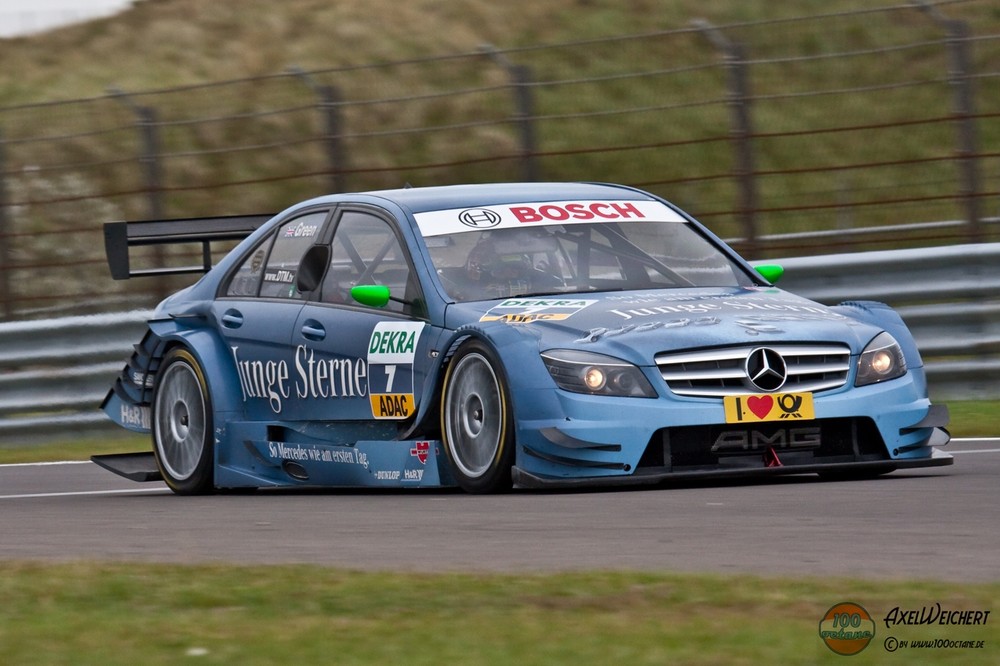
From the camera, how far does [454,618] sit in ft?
16.3

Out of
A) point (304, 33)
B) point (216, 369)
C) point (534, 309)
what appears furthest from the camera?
point (304, 33)

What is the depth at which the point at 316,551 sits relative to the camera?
662cm

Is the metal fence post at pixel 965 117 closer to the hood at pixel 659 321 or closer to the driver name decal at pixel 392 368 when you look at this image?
the hood at pixel 659 321

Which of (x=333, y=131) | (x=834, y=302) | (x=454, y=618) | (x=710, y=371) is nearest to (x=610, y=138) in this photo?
(x=333, y=131)

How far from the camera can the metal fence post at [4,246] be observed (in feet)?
50.8

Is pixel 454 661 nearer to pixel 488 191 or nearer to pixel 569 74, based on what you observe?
pixel 488 191

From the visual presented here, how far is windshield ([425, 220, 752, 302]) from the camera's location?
351 inches

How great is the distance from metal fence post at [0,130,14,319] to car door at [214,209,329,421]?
5.82m

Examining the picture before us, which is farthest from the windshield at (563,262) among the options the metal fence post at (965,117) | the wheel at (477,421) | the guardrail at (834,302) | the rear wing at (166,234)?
the metal fence post at (965,117)

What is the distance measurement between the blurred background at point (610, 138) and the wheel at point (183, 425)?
14.3 ft

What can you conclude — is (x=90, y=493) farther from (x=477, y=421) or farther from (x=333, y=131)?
(x=333, y=131)

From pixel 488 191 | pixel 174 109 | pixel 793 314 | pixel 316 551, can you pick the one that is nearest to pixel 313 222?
pixel 488 191

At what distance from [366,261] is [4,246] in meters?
7.00

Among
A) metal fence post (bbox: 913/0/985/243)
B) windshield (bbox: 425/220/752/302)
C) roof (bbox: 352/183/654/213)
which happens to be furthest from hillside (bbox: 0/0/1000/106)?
windshield (bbox: 425/220/752/302)
